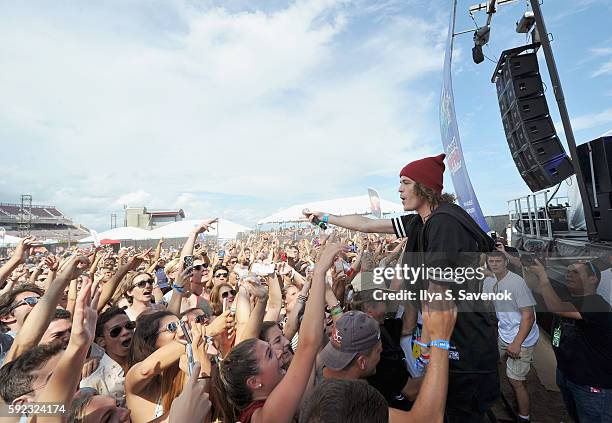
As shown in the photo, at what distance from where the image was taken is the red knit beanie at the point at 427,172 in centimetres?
202

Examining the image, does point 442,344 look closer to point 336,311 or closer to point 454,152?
point 336,311

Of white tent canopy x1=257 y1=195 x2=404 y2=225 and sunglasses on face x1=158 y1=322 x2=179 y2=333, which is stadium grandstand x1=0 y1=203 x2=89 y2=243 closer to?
white tent canopy x1=257 y1=195 x2=404 y2=225

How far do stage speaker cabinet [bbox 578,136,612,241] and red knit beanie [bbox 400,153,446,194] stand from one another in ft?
10.3

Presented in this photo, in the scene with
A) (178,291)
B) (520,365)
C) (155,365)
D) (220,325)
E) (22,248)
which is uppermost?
(22,248)

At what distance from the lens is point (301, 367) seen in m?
1.55

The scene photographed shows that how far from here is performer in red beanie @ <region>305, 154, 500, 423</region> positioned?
1701mm

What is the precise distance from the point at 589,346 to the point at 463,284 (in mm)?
1783

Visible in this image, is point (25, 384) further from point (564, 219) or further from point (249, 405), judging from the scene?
point (564, 219)

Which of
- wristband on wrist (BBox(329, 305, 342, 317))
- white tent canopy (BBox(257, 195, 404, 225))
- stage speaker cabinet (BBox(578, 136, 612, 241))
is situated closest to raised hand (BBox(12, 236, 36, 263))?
wristband on wrist (BBox(329, 305, 342, 317))

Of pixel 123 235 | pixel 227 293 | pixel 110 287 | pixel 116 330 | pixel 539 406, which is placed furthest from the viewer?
pixel 123 235

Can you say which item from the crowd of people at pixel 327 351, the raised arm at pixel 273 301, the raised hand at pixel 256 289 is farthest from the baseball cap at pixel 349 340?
the raised arm at pixel 273 301

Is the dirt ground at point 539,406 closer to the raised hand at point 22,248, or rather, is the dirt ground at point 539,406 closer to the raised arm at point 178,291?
the raised arm at point 178,291

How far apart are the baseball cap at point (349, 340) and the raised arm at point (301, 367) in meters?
0.36

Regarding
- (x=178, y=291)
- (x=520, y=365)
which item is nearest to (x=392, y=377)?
(x=178, y=291)
